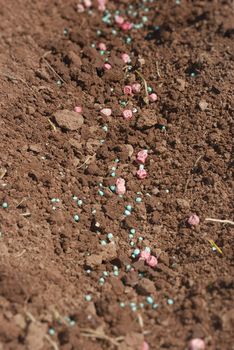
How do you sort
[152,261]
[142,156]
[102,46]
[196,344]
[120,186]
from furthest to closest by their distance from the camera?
[102,46]
[142,156]
[120,186]
[152,261]
[196,344]

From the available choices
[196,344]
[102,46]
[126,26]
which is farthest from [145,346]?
[126,26]

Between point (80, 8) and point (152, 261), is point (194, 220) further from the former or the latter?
point (80, 8)

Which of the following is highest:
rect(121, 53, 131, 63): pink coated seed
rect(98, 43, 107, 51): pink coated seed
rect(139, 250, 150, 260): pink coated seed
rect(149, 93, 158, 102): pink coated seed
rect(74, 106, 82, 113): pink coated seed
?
rect(98, 43, 107, 51): pink coated seed

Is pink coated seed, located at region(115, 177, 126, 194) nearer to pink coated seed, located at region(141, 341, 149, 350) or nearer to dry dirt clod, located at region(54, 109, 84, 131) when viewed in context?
dry dirt clod, located at region(54, 109, 84, 131)

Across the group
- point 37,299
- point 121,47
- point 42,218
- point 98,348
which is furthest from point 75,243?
point 121,47

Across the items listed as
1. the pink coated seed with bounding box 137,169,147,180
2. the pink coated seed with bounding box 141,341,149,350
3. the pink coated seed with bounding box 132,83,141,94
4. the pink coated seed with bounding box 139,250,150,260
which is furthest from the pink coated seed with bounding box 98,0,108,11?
the pink coated seed with bounding box 141,341,149,350
